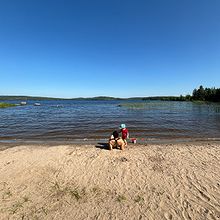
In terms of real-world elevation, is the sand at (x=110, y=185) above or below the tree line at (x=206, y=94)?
below

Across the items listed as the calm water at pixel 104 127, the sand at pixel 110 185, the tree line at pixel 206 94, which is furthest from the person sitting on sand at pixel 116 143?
the tree line at pixel 206 94

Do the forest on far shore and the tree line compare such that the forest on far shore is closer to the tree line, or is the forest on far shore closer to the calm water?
the tree line

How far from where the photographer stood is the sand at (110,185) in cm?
543

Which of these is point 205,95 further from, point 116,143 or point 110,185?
point 110,185

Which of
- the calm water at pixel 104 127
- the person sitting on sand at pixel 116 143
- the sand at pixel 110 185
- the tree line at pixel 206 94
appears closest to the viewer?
the sand at pixel 110 185

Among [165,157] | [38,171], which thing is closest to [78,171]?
[38,171]

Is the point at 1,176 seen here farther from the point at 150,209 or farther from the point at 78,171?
the point at 150,209

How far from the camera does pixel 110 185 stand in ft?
23.1

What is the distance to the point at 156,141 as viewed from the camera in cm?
1509

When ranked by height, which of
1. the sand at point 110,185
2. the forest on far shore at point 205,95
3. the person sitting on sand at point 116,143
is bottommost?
the sand at point 110,185

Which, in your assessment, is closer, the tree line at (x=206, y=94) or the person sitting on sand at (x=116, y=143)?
the person sitting on sand at (x=116, y=143)

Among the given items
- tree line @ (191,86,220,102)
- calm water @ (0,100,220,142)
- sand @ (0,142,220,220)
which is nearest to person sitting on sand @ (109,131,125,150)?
sand @ (0,142,220,220)

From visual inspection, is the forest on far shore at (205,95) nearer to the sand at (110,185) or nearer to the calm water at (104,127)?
the calm water at (104,127)

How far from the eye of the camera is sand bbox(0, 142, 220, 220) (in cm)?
543
